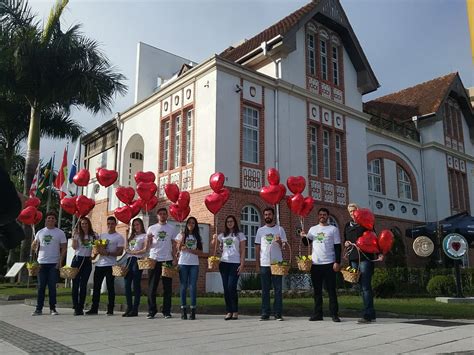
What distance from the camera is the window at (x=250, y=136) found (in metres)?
16.9

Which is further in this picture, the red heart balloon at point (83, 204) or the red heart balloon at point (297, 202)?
the red heart balloon at point (83, 204)

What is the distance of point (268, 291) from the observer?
25.9ft

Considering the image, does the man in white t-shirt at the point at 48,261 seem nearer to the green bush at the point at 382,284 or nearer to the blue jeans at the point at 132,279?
the blue jeans at the point at 132,279

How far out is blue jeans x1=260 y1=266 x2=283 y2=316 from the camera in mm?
7773

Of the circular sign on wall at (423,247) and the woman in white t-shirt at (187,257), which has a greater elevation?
the circular sign on wall at (423,247)

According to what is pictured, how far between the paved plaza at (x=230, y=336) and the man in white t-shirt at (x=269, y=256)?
0.32 metres

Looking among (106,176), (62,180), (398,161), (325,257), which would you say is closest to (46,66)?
(62,180)

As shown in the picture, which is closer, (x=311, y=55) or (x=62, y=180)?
(x=62, y=180)

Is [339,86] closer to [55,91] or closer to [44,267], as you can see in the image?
[55,91]

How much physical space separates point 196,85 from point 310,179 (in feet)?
19.3

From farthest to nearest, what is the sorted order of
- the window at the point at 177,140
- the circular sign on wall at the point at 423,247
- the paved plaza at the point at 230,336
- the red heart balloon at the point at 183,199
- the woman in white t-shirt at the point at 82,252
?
the window at the point at 177,140, the circular sign on wall at the point at 423,247, the red heart balloon at the point at 183,199, the woman in white t-shirt at the point at 82,252, the paved plaza at the point at 230,336

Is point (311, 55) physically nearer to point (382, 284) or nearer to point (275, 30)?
point (275, 30)

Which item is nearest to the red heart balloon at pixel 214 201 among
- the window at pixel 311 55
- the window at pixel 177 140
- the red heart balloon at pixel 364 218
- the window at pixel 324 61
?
the red heart balloon at pixel 364 218

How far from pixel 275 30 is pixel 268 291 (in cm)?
1450
